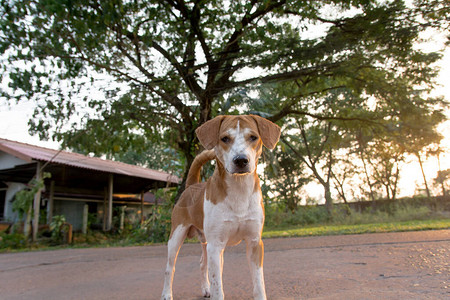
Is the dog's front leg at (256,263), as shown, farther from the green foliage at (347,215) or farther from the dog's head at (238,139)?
the green foliage at (347,215)

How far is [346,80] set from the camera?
38.2 feet

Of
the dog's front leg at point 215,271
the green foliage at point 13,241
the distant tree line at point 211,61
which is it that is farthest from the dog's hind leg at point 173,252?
the green foliage at point 13,241

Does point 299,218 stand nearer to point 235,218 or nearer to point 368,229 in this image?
point 368,229

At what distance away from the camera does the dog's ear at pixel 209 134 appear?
215cm

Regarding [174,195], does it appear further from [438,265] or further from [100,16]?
[438,265]

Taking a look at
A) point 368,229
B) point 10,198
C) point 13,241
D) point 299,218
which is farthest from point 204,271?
point 299,218

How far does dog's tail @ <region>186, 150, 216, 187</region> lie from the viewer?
107 inches

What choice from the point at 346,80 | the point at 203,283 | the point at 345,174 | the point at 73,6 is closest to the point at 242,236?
the point at 203,283

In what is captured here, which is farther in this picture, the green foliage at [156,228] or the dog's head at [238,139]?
the green foliage at [156,228]

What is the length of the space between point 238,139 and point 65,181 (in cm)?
1704

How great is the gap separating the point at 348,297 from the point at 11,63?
30.4 feet

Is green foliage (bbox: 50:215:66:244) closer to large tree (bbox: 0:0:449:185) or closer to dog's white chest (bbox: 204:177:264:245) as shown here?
large tree (bbox: 0:0:449:185)

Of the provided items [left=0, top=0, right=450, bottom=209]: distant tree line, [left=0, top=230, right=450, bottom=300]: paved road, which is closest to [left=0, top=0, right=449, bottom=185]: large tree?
[left=0, top=0, right=450, bottom=209]: distant tree line

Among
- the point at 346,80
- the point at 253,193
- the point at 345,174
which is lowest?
the point at 253,193
